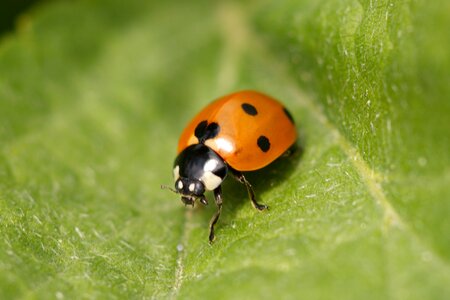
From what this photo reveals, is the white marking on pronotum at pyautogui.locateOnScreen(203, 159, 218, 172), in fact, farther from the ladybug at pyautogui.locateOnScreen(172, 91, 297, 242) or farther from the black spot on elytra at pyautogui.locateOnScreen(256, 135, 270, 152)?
the black spot on elytra at pyautogui.locateOnScreen(256, 135, 270, 152)

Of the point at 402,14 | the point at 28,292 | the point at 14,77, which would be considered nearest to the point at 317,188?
the point at 402,14

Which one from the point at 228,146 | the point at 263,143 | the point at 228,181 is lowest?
the point at 228,181

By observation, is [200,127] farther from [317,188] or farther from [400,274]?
[400,274]

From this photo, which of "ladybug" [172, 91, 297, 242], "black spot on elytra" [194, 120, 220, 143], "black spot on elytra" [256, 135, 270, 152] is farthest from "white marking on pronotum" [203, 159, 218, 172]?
"black spot on elytra" [256, 135, 270, 152]

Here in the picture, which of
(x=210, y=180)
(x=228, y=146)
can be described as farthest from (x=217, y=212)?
(x=228, y=146)

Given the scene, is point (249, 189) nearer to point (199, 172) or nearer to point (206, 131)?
point (199, 172)

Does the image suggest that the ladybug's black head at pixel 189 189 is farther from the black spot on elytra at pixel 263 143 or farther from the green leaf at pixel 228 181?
the black spot on elytra at pixel 263 143
